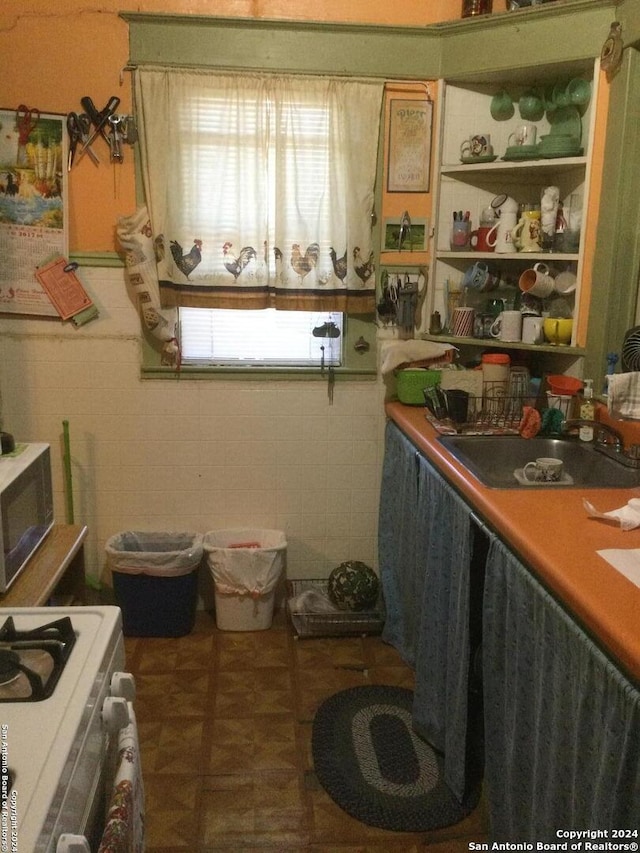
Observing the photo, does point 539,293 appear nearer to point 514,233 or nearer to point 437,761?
point 514,233

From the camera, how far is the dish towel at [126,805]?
976 millimetres

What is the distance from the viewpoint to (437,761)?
2.28 m

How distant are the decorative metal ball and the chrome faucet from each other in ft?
3.57

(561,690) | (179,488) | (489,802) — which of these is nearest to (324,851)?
(489,802)

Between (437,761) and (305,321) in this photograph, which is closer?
(437,761)

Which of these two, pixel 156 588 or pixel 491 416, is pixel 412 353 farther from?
pixel 156 588

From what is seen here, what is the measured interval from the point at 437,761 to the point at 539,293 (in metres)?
1.75

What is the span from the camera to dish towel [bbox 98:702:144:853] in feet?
3.20

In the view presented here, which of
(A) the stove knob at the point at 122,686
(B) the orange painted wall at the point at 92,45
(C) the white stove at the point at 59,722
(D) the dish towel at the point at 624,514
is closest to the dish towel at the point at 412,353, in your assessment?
(B) the orange painted wall at the point at 92,45

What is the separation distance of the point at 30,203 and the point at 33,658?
2209 millimetres

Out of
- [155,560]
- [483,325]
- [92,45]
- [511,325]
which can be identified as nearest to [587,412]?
[511,325]

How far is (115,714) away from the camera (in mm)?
1188

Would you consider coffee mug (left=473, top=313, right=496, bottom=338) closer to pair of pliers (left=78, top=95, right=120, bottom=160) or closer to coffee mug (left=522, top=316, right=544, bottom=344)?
coffee mug (left=522, top=316, right=544, bottom=344)

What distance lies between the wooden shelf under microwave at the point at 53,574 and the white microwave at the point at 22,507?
0.03m
